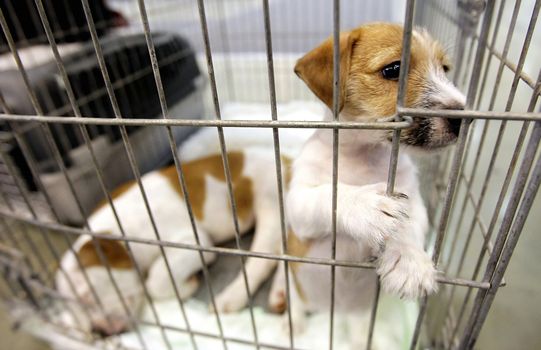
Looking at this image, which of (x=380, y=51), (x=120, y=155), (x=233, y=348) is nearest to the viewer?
(x=380, y=51)

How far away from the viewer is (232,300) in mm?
1218

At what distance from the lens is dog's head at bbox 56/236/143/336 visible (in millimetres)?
1170

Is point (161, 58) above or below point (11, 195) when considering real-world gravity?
above

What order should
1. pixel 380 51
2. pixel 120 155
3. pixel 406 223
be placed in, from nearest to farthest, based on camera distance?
pixel 406 223
pixel 380 51
pixel 120 155

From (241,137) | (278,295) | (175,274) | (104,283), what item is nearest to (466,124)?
(278,295)

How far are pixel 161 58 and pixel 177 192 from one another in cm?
90

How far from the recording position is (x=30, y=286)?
122 centimetres

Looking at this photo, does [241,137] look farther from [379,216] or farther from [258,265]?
[379,216]

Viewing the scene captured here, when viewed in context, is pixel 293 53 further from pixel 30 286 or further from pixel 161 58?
pixel 30 286

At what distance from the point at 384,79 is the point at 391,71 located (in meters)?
0.02

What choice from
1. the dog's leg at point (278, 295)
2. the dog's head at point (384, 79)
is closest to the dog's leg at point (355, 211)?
the dog's head at point (384, 79)

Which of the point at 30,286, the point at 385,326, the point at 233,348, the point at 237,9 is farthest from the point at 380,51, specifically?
the point at 237,9

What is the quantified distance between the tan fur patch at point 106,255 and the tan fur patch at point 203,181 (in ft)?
1.01

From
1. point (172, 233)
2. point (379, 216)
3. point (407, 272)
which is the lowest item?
point (172, 233)
